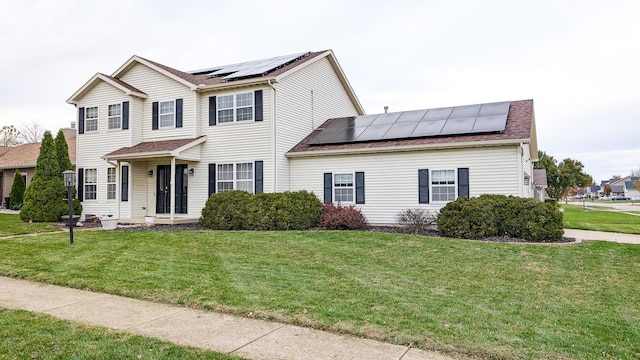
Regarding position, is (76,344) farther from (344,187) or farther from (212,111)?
(212,111)

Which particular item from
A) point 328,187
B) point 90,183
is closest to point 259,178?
point 328,187

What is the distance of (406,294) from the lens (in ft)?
20.1

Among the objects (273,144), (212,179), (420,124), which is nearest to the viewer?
(273,144)

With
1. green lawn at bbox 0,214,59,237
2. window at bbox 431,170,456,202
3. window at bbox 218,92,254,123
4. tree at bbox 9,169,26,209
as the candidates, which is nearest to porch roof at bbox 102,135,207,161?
window at bbox 218,92,254,123

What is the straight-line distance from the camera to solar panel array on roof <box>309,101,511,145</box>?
14496 millimetres

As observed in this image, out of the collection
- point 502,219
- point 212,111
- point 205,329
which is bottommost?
point 205,329

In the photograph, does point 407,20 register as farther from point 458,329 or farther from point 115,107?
point 458,329

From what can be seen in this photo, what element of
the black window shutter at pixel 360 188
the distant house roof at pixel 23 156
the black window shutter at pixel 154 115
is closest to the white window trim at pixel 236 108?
the black window shutter at pixel 154 115

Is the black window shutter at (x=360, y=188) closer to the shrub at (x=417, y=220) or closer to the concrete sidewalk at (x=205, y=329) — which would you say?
the shrub at (x=417, y=220)

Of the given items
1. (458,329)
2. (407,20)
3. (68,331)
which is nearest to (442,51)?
(407,20)

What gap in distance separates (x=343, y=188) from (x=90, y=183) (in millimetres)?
11291

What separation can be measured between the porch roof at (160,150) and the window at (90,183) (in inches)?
80.4

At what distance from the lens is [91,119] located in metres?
18.4

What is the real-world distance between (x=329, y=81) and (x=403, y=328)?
16.4 m
